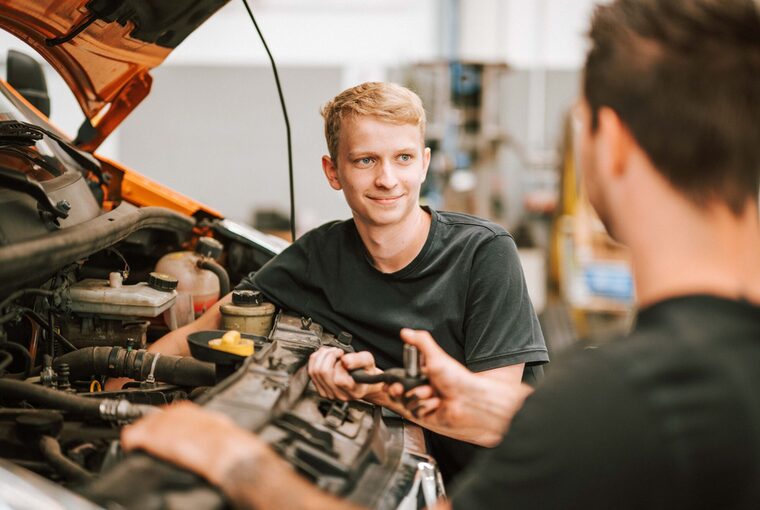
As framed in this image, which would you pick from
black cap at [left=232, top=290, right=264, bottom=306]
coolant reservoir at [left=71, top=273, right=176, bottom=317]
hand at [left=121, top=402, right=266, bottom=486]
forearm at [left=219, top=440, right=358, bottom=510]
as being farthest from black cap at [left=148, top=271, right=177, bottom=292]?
forearm at [left=219, top=440, right=358, bottom=510]

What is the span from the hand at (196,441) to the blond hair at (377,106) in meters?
1.06

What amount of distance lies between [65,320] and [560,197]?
4.14 metres

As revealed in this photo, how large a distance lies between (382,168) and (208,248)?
613mm

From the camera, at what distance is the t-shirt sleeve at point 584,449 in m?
0.84

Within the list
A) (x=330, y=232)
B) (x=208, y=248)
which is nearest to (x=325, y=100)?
(x=208, y=248)

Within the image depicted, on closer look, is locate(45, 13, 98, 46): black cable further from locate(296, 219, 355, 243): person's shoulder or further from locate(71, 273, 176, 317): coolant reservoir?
locate(296, 219, 355, 243): person's shoulder

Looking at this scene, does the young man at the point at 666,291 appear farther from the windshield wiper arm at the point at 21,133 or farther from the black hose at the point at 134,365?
the windshield wiper arm at the point at 21,133

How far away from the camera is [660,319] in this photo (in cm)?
93

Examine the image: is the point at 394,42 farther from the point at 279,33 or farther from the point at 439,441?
the point at 439,441

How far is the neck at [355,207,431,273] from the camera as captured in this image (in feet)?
6.27

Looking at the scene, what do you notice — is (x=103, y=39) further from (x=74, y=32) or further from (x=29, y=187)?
(x=29, y=187)

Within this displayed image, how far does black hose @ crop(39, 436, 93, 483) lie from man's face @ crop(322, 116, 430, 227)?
911mm

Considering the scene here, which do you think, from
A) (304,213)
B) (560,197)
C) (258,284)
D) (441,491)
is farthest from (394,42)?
(441,491)

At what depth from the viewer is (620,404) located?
A: 0.86 metres
